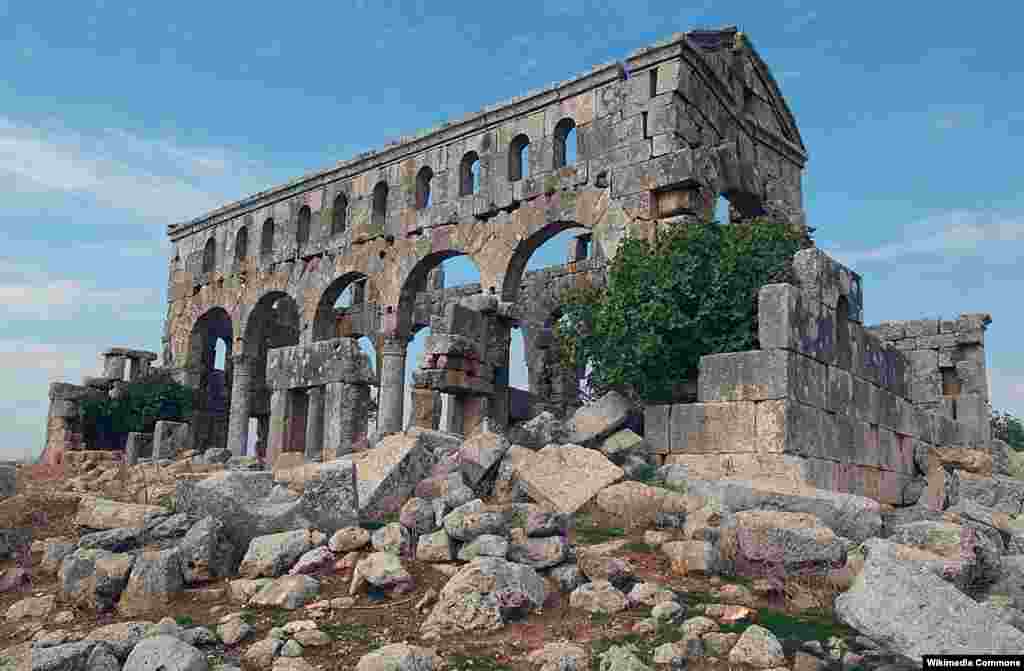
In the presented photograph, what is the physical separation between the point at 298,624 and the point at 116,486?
23.6 feet

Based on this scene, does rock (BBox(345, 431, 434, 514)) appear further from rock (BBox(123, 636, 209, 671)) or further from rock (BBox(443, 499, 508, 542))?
rock (BBox(123, 636, 209, 671))

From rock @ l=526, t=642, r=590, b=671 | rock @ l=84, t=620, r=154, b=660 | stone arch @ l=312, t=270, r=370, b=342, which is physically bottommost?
rock @ l=84, t=620, r=154, b=660

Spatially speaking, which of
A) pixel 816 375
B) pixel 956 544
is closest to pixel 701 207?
pixel 816 375

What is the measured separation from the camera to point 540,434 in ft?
33.4

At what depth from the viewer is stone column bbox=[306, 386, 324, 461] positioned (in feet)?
43.8

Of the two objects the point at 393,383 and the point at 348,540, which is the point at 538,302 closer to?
the point at 393,383

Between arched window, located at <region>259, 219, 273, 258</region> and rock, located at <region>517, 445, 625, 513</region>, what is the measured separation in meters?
16.9

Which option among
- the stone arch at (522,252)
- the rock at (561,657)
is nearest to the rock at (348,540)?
the rock at (561,657)

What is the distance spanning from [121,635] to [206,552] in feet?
3.98

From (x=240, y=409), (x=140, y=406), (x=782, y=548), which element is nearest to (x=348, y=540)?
(x=782, y=548)

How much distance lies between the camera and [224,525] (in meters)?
6.85

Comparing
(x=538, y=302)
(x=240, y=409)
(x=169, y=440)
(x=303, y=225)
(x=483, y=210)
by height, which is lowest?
(x=169, y=440)

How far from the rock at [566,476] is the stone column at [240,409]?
52.4ft

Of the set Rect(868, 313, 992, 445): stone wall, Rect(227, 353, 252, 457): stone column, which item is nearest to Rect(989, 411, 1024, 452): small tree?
Rect(868, 313, 992, 445): stone wall
